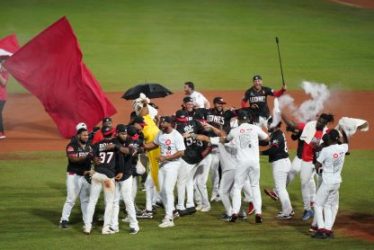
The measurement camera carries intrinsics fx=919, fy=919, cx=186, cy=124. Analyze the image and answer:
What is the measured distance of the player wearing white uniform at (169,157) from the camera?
52.1ft

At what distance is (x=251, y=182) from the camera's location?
52.5 ft

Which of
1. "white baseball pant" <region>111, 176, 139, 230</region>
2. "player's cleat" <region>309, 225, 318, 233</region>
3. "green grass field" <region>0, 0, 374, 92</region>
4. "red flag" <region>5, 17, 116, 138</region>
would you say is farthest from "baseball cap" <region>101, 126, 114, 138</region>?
"green grass field" <region>0, 0, 374, 92</region>

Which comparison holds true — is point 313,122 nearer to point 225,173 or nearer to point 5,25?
point 225,173

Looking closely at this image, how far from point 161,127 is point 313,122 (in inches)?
105

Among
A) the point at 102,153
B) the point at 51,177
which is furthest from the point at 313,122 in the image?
the point at 51,177

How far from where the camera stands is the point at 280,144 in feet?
53.7

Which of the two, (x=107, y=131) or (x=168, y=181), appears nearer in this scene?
(x=107, y=131)

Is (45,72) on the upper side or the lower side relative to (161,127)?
upper

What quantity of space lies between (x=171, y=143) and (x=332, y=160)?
284cm

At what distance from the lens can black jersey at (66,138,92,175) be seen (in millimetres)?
15500

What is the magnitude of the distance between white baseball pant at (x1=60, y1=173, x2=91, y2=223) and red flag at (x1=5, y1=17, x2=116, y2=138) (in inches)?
227

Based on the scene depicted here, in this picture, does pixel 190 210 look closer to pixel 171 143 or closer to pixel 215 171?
pixel 215 171

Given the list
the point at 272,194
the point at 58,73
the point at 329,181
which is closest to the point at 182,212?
the point at 272,194

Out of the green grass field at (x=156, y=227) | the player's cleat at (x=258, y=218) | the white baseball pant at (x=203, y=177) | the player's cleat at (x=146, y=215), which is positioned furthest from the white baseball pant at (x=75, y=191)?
the player's cleat at (x=258, y=218)
